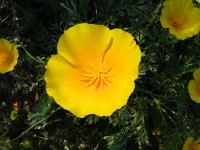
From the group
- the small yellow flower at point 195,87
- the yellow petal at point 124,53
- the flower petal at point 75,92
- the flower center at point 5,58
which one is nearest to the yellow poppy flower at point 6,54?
the flower center at point 5,58

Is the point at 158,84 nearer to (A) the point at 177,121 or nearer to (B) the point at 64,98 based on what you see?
(A) the point at 177,121

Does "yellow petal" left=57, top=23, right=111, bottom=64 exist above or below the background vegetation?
above

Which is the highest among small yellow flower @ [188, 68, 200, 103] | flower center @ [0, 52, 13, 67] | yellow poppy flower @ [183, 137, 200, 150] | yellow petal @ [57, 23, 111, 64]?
yellow petal @ [57, 23, 111, 64]

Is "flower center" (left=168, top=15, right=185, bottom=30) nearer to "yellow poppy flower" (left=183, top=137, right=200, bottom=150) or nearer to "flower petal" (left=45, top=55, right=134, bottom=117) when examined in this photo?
"flower petal" (left=45, top=55, right=134, bottom=117)

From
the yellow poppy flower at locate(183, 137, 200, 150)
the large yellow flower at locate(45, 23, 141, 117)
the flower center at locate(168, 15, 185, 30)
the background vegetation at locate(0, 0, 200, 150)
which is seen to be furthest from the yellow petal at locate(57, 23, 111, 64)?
the yellow poppy flower at locate(183, 137, 200, 150)

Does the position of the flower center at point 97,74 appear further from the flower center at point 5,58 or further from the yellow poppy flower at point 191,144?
the yellow poppy flower at point 191,144

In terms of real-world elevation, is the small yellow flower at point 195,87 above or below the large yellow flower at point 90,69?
below

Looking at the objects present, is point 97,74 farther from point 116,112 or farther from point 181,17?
point 181,17
